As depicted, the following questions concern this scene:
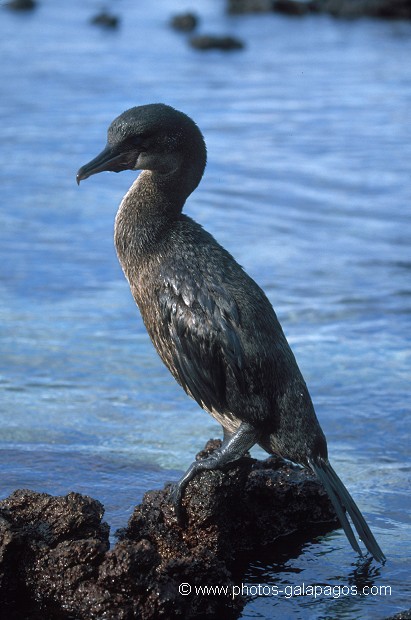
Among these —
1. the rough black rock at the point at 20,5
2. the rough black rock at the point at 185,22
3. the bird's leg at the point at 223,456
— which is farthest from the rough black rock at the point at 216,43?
the bird's leg at the point at 223,456

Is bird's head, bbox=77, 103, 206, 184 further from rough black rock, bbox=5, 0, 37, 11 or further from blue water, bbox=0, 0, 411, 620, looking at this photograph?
rough black rock, bbox=5, 0, 37, 11

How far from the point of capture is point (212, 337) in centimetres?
534

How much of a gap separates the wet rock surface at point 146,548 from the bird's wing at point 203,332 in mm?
344

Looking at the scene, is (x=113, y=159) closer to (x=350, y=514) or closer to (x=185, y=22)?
(x=350, y=514)

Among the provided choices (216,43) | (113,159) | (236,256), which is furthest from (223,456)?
(216,43)

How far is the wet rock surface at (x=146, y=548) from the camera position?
181 inches

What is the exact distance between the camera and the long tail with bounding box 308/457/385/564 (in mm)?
5195

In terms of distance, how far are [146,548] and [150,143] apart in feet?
6.35

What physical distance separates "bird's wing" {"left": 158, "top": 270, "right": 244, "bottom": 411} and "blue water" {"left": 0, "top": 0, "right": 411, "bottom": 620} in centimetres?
74

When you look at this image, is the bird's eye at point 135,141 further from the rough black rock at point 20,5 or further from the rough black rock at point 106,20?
the rough black rock at point 20,5

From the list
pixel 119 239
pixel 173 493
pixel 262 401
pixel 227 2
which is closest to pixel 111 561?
pixel 173 493

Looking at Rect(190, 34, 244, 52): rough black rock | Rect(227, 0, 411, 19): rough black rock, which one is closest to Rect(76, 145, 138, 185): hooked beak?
Rect(190, 34, 244, 52): rough black rock

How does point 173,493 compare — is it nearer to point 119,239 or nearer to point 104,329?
point 119,239

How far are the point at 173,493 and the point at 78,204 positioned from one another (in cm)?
720
